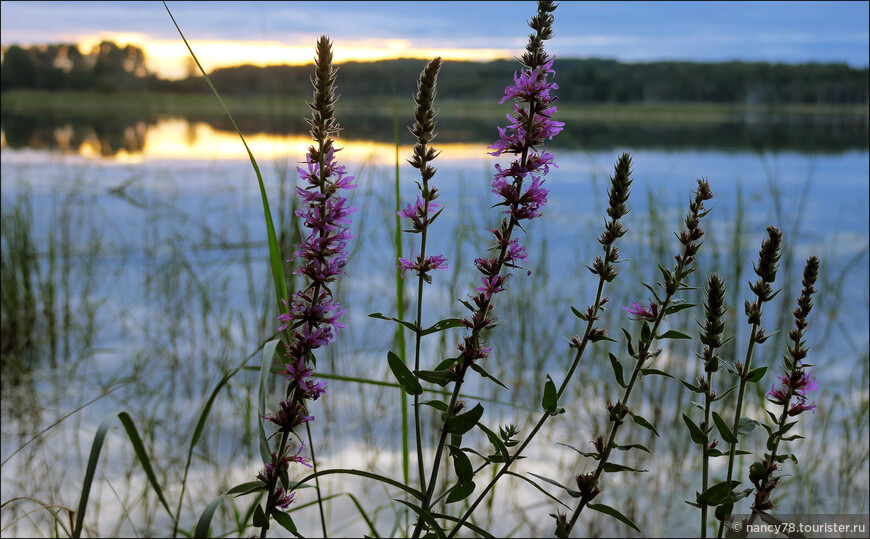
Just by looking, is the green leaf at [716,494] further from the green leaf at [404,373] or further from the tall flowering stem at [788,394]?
the green leaf at [404,373]

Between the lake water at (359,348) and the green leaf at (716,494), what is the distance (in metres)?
0.68

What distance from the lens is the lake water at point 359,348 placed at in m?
3.31

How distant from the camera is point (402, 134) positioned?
13492 millimetres

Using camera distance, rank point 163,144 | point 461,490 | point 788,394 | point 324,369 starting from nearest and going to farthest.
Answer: point 461,490
point 788,394
point 324,369
point 163,144

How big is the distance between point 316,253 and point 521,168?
345 mm

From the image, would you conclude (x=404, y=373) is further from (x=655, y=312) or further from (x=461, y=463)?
(x=655, y=312)

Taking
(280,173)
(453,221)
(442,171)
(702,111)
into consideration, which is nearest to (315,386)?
(280,173)

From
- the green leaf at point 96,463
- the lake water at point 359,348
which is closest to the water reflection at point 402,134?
the lake water at point 359,348

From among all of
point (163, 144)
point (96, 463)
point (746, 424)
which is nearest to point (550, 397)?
point (746, 424)

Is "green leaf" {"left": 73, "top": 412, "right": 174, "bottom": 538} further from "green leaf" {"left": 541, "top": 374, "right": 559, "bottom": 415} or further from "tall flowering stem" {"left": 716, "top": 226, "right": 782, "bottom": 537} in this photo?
"tall flowering stem" {"left": 716, "top": 226, "right": 782, "bottom": 537}

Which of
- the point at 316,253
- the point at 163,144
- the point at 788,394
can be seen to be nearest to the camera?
the point at 316,253

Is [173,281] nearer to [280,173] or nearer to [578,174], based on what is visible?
[280,173]

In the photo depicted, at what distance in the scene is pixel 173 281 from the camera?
5.35 m

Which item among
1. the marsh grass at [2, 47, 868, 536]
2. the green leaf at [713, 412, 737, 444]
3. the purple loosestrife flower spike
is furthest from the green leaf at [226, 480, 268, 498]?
the marsh grass at [2, 47, 868, 536]
